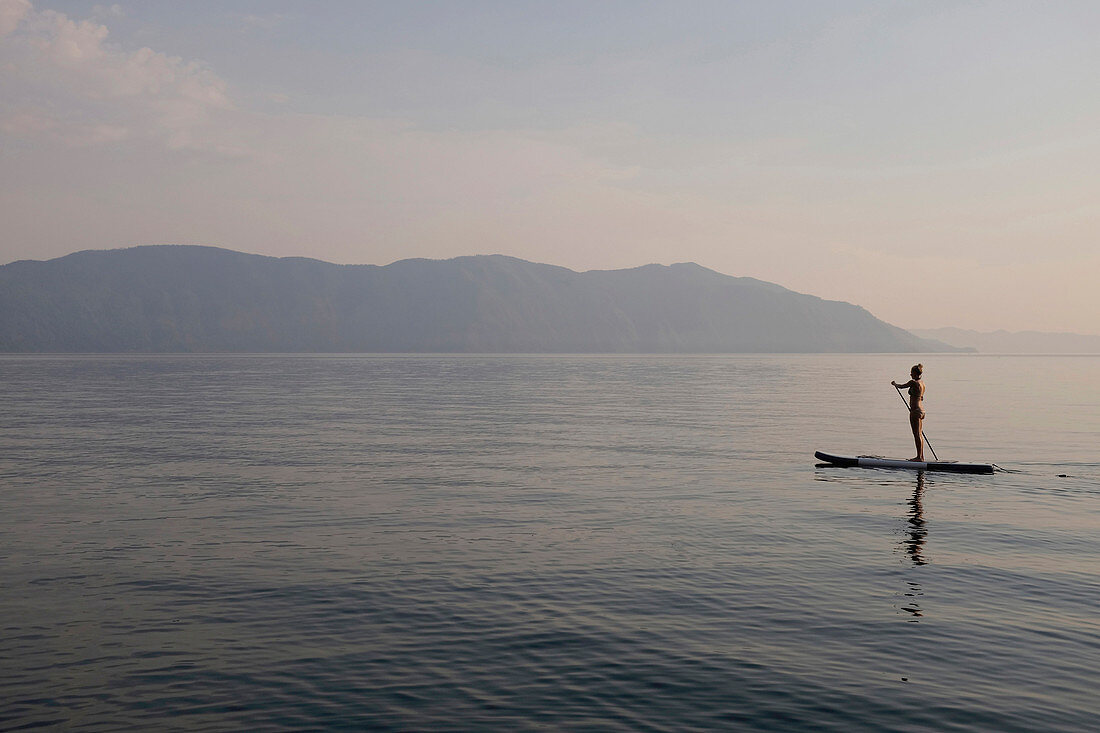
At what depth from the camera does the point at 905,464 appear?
100ft

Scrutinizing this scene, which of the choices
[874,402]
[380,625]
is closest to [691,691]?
[380,625]

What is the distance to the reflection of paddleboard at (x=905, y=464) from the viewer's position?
98.2ft

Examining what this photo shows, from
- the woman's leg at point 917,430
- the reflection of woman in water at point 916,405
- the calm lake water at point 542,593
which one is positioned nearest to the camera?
the calm lake water at point 542,593

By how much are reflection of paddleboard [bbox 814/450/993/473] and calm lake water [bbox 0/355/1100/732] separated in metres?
0.40

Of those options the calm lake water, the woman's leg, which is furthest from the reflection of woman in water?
the calm lake water

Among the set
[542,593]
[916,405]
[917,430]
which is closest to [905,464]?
[917,430]

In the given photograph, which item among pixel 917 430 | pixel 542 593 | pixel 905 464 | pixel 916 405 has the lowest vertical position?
pixel 542 593

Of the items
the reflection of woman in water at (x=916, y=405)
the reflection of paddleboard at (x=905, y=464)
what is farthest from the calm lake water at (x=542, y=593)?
the reflection of woman in water at (x=916, y=405)

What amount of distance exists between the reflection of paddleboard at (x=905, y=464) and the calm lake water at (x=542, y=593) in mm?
399

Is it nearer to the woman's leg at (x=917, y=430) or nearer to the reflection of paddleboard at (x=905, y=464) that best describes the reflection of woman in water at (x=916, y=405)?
the woman's leg at (x=917, y=430)

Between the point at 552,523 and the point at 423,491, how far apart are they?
6205 mm

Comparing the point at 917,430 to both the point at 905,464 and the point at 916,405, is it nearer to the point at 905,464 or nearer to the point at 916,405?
the point at 916,405

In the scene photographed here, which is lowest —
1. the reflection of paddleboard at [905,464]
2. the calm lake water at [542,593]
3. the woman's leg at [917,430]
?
the calm lake water at [542,593]

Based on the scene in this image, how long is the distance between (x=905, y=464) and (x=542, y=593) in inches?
809
